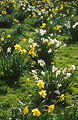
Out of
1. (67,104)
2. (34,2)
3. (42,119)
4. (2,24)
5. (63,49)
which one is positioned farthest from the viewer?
(34,2)

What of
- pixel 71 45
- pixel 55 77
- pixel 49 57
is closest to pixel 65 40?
pixel 71 45

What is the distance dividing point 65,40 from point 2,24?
2357 millimetres

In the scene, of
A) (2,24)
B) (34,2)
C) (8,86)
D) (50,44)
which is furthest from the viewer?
(34,2)

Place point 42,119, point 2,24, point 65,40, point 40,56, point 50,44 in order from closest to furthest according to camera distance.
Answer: point 42,119, point 50,44, point 40,56, point 65,40, point 2,24

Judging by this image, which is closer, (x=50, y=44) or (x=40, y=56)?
(x=50, y=44)

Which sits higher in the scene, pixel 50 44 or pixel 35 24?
pixel 35 24

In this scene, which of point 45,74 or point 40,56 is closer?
point 45,74

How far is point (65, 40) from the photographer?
5.58 m

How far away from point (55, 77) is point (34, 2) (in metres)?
A: 6.62

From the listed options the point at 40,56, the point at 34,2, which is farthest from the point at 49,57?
the point at 34,2

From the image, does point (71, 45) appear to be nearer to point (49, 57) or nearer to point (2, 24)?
point (49, 57)

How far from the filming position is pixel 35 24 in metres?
6.81

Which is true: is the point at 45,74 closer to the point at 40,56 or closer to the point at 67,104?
the point at 67,104

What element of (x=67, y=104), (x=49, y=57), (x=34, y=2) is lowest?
(x=67, y=104)
